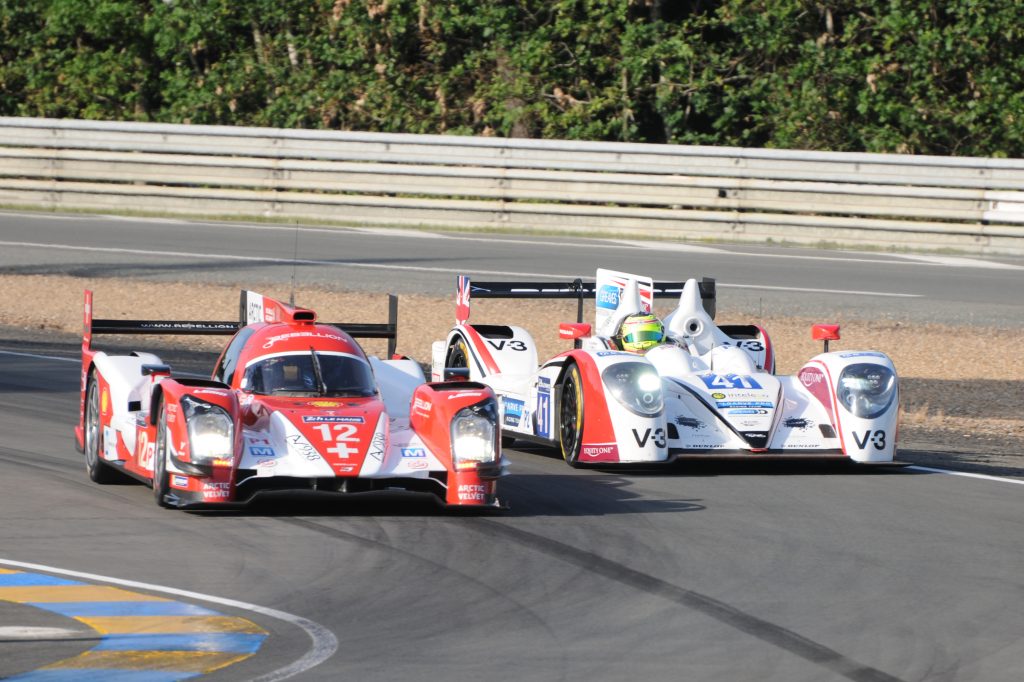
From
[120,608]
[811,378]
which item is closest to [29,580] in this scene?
[120,608]

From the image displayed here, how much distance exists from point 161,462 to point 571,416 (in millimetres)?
3188

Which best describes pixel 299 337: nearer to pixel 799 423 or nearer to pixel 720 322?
pixel 799 423

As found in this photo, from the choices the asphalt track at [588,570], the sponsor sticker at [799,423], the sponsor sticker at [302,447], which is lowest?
the asphalt track at [588,570]

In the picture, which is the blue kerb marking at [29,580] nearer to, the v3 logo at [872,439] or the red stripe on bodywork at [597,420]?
the red stripe on bodywork at [597,420]

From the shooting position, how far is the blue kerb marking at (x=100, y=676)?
6.19m

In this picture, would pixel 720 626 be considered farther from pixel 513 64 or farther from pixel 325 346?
pixel 513 64

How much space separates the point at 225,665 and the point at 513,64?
23592 mm

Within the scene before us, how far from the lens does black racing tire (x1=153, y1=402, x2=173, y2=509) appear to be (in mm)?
9414

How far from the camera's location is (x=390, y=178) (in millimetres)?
26312

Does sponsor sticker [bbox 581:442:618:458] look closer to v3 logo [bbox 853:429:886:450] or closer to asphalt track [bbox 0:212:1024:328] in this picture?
v3 logo [bbox 853:429:886:450]

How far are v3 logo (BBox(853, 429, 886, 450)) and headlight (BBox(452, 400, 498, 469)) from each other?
2.93 meters

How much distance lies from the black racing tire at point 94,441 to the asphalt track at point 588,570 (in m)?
0.13

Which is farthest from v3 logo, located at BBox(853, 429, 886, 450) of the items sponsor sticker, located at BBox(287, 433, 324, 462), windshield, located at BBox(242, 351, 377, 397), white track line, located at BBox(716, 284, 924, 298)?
white track line, located at BBox(716, 284, 924, 298)

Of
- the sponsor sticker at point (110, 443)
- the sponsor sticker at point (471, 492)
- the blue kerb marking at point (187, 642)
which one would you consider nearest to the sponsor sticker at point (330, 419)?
the sponsor sticker at point (471, 492)
